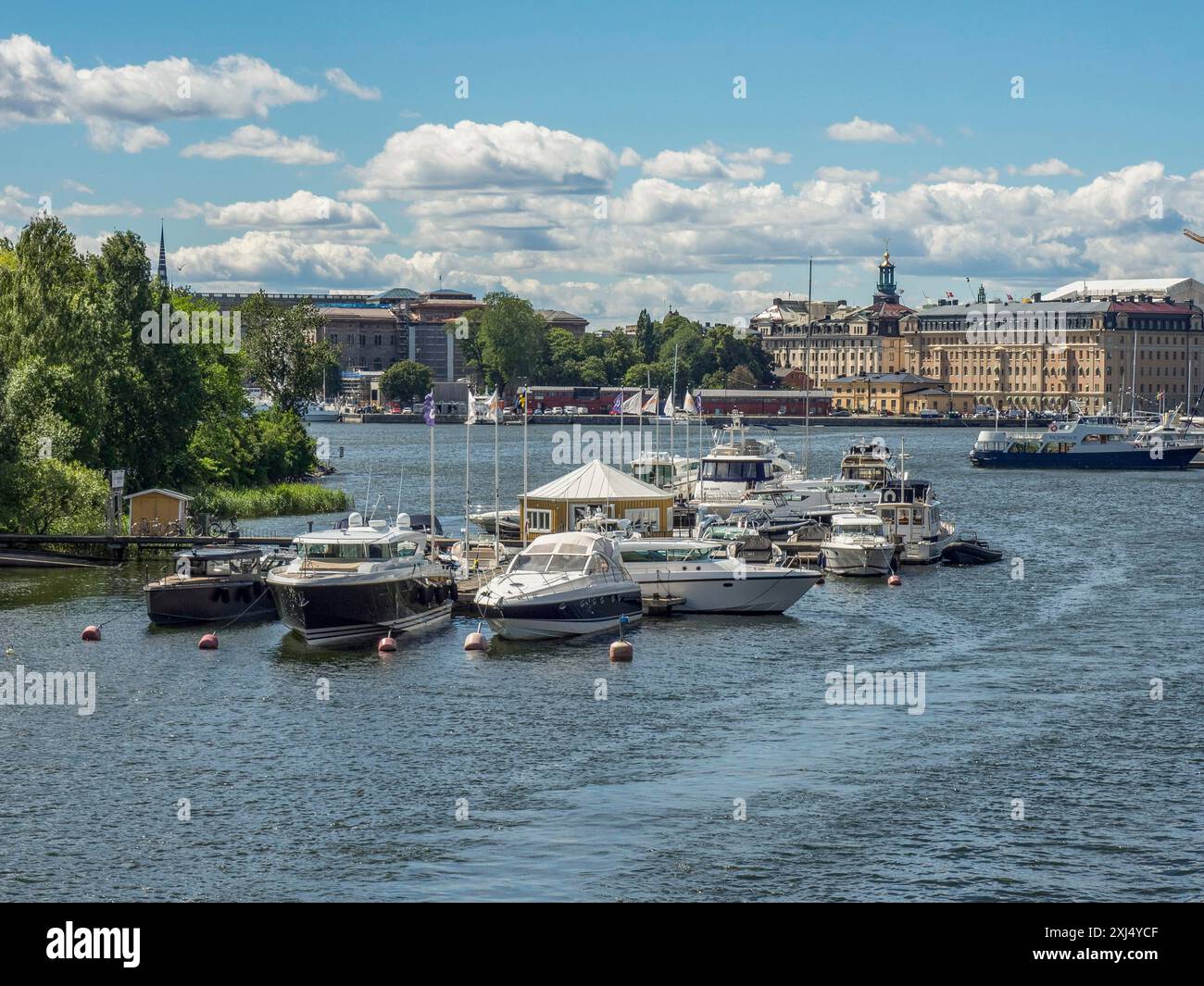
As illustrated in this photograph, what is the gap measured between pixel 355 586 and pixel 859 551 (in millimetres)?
22466

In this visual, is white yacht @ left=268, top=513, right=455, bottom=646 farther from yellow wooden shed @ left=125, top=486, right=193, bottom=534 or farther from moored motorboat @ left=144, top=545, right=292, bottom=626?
yellow wooden shed @ left=125, top=486, right=193, bottom=534

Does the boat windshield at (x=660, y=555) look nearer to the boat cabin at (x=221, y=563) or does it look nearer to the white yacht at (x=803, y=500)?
the boat cabin at (x=221, y=563)

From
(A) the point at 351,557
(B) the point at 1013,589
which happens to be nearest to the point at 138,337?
(A) the point at 351,557

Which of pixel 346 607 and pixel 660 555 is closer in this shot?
pixel 346 607

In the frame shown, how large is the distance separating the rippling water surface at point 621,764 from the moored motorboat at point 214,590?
0.86 m

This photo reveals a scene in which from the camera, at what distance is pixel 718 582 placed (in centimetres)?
4766

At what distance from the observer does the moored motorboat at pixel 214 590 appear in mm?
44125

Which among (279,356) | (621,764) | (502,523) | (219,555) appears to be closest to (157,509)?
(502,523)

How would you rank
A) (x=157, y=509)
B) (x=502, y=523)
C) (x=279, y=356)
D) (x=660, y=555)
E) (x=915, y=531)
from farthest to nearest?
1. (x=279, y=356)
2. (x=915, y=531)
3. (x=157, y=509)
4. (x=502, y=523)
5. (x=660, y=555)

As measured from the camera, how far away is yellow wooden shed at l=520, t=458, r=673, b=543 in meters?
53.6

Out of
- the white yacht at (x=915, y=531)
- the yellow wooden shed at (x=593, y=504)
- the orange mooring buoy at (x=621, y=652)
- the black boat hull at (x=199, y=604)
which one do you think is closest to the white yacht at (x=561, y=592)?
the orange mooring buoy at (x=621, y=652)

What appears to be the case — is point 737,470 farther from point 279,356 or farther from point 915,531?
point 279,356

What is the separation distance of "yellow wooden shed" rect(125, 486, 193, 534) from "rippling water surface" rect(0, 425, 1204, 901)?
1198cm

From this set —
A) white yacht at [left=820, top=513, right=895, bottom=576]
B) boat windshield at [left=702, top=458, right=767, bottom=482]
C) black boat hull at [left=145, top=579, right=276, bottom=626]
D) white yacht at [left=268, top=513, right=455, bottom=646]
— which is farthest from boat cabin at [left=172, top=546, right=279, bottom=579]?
boat windshield at [left=702, top=458, right=767, bottom=482]
